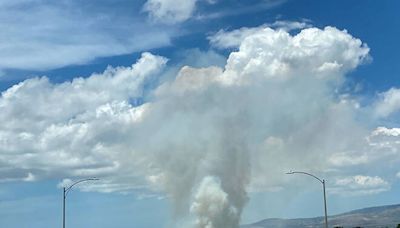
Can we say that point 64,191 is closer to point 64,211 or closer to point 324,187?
point 64,211

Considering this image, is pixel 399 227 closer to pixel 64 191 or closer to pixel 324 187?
pixel 324 187

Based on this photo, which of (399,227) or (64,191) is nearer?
(64,191)

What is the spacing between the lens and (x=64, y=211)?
8812 centimetres

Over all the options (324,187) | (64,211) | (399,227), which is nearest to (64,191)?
(64,211)

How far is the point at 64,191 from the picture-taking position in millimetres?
87312

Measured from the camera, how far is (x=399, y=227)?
140500 millimetres

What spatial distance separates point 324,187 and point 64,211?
119 ft

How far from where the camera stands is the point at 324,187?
89688 mm

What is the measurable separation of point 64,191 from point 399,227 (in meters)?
83.0

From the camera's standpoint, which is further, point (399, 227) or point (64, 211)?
point (399, 227)

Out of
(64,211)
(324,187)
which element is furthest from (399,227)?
(64,211)

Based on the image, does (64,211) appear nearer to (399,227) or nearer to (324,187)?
(324,187)

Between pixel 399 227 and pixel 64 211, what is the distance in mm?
82178

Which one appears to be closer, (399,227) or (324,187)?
(324,187)
